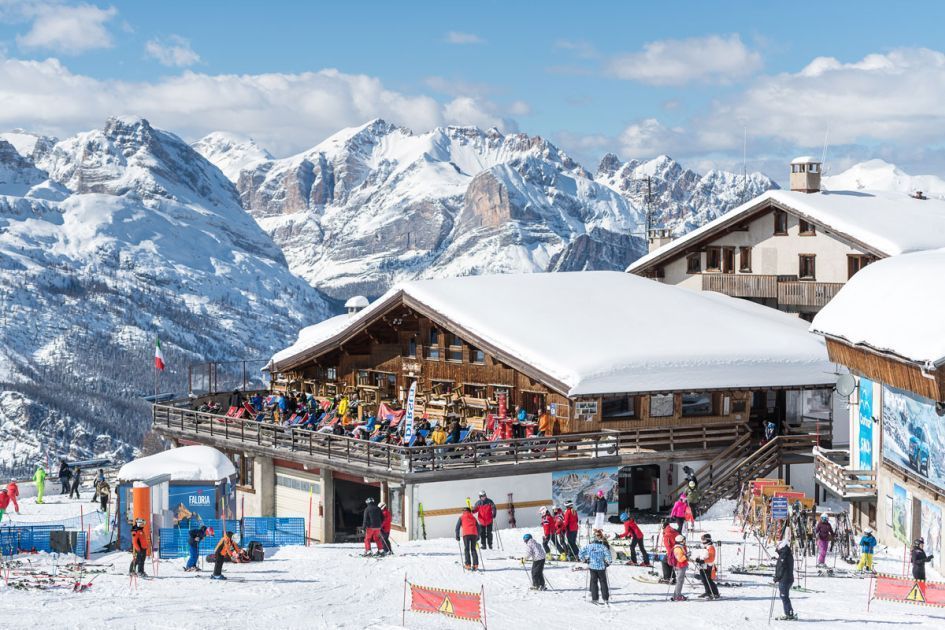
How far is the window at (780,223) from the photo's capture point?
4997 cm

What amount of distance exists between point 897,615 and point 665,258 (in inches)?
1151

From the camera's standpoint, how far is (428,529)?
3694cm

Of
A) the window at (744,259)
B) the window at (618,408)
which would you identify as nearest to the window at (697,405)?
the window at (618,408)

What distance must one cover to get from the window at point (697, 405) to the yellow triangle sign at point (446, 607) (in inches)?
716

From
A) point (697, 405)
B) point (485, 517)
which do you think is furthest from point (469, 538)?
point (697, 405)

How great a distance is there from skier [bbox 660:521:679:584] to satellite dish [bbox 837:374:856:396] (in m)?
10.5

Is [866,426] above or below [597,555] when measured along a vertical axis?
above

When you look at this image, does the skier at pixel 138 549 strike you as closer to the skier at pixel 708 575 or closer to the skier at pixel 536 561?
the skier at pixel 536 561

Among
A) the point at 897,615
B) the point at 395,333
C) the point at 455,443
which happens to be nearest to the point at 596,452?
the point at 455,443

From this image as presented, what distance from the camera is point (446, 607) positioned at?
25.1 m

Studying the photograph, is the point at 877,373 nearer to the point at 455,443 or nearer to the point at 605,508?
the point at 605,508

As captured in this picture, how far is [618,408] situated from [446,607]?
55.6 ft

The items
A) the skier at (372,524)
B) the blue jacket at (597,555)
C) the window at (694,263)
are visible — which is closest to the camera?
the blue jacket at (597,555)

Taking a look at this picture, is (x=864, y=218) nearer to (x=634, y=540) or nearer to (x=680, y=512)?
(x=680, y=512)
